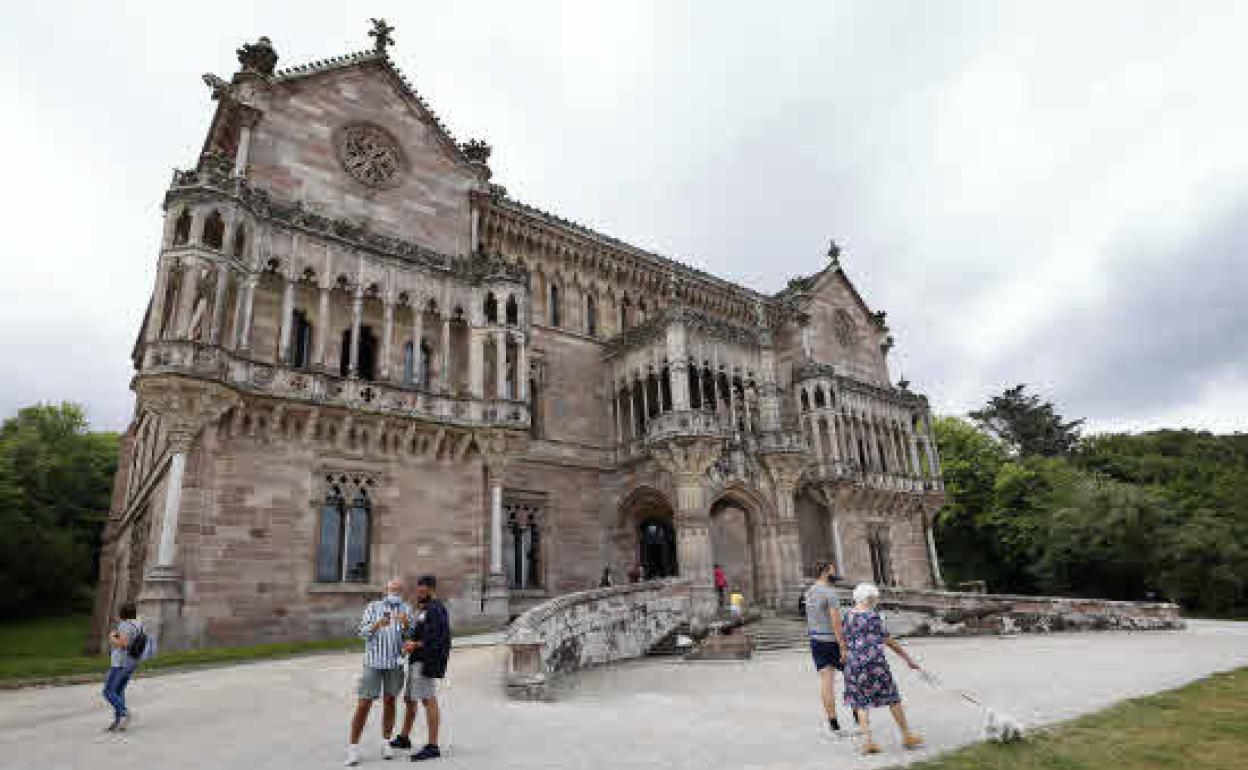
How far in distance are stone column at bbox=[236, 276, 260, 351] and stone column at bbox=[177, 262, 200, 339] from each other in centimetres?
128

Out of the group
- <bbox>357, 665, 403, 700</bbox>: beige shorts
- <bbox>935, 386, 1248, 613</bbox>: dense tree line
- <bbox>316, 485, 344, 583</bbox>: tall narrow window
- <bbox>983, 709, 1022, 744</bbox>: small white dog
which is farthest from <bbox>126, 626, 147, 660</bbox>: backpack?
<bbox>935, 386, 1248, 613</bbox>: dense tree line

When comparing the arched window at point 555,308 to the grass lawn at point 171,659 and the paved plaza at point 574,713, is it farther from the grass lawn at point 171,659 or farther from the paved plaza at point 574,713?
the paved plaza at point 574,713

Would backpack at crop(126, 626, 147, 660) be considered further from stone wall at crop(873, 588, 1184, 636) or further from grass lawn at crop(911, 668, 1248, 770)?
stone wall at crop(873, 588, 1184, 636)

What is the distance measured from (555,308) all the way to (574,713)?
870 inches

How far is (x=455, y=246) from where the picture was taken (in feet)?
86.0

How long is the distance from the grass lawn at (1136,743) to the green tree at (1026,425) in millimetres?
58464

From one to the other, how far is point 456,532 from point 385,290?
8515mm

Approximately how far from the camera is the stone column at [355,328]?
2148 centimetres

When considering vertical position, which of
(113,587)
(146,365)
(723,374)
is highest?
(723,374)

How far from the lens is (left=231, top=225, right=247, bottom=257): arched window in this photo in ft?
66.7

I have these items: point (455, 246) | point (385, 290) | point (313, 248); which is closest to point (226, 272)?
point (313, 248)

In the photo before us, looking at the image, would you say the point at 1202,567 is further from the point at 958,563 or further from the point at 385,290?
the point at 385,290

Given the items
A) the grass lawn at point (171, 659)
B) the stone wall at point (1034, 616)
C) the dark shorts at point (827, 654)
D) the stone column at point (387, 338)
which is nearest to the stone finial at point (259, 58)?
the stone column at point (387, 338)

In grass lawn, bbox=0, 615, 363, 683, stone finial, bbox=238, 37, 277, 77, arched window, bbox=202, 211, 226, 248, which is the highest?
stone finial, bbox=238, 37, 277, 77
